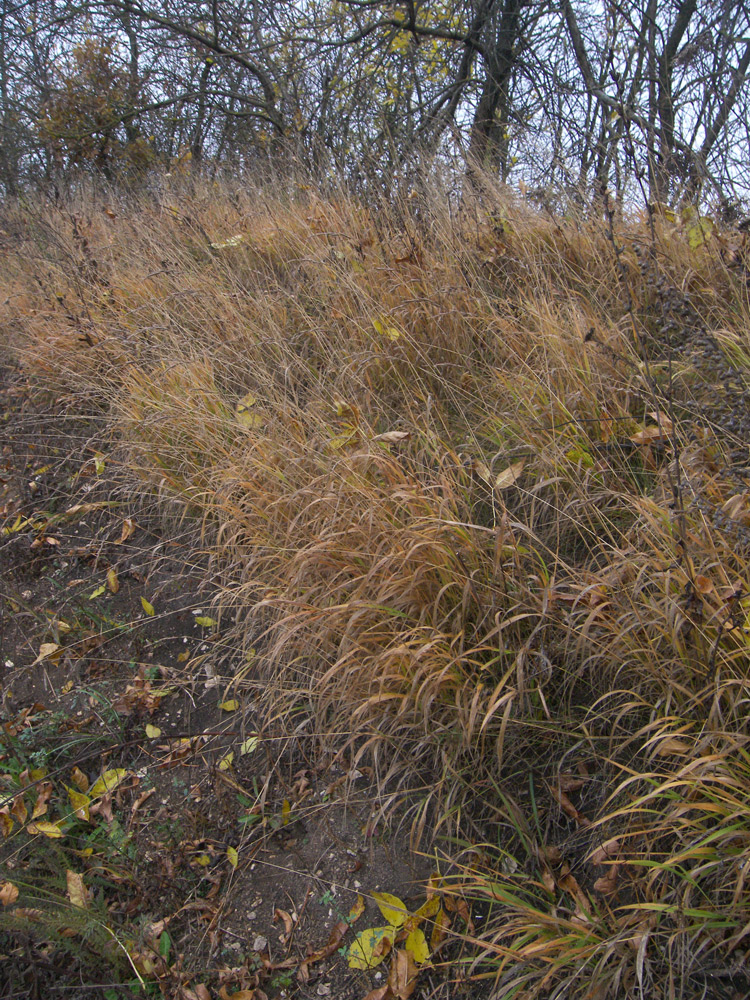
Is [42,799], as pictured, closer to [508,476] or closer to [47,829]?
[47,829]

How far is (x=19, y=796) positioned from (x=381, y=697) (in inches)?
49.3

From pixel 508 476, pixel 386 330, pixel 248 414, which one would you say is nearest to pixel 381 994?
pixel 508 476

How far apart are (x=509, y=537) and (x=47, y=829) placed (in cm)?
163

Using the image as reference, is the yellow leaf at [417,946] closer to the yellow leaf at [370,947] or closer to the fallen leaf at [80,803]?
the yellow leaf at [370,947]

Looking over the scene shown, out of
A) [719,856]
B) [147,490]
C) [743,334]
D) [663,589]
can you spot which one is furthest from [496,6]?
[719,856]

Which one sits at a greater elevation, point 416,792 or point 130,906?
point 416,792

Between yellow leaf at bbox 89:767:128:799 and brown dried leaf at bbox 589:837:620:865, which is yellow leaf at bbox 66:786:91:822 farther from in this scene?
brown dried leaf at bbox 589:837:620:865

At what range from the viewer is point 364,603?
185 centimetres

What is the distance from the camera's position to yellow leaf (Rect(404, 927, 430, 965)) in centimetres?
153

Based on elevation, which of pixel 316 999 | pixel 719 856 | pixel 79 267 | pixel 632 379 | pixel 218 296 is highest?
pixel 79 267

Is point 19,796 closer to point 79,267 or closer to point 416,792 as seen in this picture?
point 416,792

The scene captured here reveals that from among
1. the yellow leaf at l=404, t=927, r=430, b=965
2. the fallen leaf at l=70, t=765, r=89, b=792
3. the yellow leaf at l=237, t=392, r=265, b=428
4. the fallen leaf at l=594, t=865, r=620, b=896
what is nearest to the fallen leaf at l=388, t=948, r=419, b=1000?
the yellow leaf at l=404, t=927, r=430, b=965

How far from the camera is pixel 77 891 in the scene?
70.6 inches

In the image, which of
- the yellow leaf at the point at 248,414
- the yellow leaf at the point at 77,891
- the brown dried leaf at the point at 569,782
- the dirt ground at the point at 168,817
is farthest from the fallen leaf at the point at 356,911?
the yellow leaf at the point at 248,414
